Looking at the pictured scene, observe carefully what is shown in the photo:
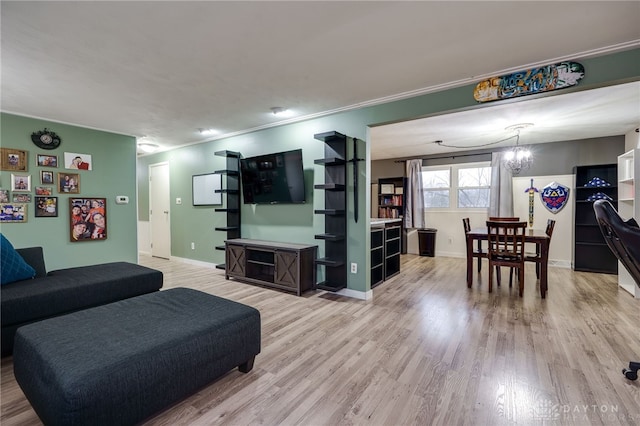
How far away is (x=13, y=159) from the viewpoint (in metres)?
3.55

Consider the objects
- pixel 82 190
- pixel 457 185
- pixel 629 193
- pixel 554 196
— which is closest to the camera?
pixel 629 193

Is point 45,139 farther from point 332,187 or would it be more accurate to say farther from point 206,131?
point 332,187

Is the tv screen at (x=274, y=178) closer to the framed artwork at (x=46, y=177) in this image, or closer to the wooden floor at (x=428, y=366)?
the wooden floor at (x=428, y=366)

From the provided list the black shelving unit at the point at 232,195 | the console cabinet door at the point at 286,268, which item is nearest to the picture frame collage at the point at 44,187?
the black shelving unit at the point at 232,195

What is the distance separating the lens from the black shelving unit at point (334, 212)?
11.4 feet

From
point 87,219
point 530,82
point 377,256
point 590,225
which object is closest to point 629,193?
point 590,225

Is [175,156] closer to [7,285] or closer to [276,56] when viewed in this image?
[7,285]

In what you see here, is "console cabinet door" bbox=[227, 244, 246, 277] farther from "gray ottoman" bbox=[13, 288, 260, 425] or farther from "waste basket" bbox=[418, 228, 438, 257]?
"waste basket" bbox=[418, 228, 438, 257]

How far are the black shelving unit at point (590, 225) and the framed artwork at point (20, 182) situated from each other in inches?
334

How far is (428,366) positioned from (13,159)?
17.1ft

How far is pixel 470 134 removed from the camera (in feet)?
15.6

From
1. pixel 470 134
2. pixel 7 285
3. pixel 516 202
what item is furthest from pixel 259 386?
pixel 516 202

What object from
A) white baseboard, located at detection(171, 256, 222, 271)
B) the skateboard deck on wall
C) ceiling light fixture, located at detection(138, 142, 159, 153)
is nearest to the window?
the skateboard deck on wall

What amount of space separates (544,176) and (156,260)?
26.1ft
